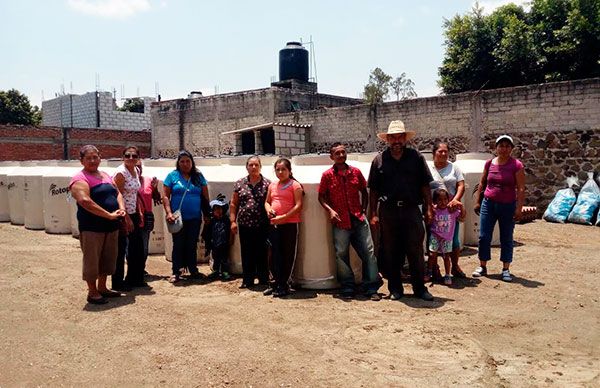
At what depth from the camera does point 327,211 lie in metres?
5.06

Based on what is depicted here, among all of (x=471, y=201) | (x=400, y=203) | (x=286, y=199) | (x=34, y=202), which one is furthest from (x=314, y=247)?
(x=34, y=202)

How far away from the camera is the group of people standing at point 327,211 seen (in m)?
4.83

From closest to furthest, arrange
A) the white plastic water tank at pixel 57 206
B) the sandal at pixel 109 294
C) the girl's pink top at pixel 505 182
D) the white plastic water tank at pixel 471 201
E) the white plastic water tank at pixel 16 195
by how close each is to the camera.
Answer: the sandal at pixel 109 294
the girl's pink top at pixel 505 182
the white plastic water tank at pixel 471 201
the white plastic water tank at pixel 57 206
the white plastic water tank at pixel 16 195

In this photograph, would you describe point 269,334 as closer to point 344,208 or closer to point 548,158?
point 344,208

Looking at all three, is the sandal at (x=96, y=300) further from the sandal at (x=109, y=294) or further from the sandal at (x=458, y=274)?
the sandal at (x=458, y=274)

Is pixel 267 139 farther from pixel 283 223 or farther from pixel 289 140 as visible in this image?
pixel 283 223

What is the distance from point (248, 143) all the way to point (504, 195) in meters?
Answer: 13.8

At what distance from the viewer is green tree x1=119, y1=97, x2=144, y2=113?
133 ft

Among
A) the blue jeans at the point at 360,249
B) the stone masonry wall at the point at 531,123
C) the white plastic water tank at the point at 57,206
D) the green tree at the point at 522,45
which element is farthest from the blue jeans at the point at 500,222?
the green tree at the point at 522,45

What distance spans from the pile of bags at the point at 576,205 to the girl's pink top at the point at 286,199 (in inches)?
301

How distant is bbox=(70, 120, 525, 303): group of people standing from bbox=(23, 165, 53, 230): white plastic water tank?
556cm

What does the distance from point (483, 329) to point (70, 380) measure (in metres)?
3.12

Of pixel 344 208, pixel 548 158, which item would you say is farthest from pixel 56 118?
pixel 344 208

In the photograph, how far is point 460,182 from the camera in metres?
5.55
